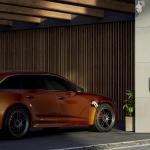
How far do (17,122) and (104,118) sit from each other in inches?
109

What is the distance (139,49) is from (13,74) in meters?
3.17

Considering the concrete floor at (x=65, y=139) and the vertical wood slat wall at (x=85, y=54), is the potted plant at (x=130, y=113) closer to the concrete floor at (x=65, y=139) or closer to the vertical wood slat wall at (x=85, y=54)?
the concrete floor at (x=65, y=139)

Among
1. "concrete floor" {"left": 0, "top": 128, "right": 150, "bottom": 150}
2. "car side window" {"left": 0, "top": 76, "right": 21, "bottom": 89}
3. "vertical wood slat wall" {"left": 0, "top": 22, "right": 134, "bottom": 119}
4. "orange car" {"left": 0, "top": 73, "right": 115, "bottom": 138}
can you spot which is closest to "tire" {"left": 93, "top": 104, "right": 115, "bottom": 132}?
"orange car" {"left": 0, "top": 73, "right": 115, "bottom": 138}

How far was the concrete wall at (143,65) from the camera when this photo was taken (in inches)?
602

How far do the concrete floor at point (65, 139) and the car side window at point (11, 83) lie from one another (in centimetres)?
118

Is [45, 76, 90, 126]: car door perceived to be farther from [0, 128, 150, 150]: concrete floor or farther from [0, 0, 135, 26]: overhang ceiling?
[0, 0, 135, 26]: overhang ceiling

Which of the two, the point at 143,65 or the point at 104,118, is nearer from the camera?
the point at 143,65

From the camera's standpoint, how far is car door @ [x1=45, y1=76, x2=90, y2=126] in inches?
586

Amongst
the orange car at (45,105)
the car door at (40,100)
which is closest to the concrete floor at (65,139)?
the orange car at (45,105)

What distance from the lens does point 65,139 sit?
1401 centimetres

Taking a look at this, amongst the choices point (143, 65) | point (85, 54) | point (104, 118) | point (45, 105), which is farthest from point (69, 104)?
point (85, 54)

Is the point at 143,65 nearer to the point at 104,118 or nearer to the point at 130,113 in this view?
the point at 130,113

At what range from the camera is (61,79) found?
50.3ft

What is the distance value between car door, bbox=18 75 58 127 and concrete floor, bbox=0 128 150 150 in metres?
0.42
